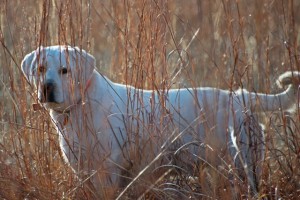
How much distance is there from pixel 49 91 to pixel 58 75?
0.33 feet

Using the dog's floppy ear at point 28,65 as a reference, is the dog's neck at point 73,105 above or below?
below

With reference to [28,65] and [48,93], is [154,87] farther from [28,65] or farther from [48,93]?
[28,65]

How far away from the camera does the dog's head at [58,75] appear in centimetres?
352

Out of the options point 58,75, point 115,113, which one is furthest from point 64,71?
point 115,113

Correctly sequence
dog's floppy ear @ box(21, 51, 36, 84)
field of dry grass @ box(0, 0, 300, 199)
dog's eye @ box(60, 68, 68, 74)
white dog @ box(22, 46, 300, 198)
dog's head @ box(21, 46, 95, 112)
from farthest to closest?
1. dog's floppy ear @ box(21, 51, 36, 84)
2. dog's eye @ box(60, 68, 68, 74)
3. dog's head @ box(21, 46, 95, 112)
4. white dog @ box(22, 46, 300, 198)
5. field of dry grass @ box(0, 0, 300, 199)

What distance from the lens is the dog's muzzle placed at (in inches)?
141

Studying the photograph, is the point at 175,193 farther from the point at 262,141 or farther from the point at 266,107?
the point at 266,107

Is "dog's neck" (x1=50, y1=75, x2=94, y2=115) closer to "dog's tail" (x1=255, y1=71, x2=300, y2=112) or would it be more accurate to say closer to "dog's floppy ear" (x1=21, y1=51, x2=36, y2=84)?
"dog's floppy ear" (x1=21, y1=51, x2=36, y2=84)

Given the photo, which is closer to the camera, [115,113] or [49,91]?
[115,113]

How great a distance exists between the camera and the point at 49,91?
11.9ft

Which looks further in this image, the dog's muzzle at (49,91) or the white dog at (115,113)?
the dog's muzzle at (49,91)

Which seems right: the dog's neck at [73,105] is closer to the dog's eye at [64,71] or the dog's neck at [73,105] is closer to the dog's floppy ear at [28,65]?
the dog's eye at [64,71]

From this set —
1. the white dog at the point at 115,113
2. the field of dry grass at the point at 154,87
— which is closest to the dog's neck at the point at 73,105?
the white dog at the point at 115,113

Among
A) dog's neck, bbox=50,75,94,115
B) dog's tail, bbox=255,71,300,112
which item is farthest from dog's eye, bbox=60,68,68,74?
dog's tail, bbox=255,71,300,112
